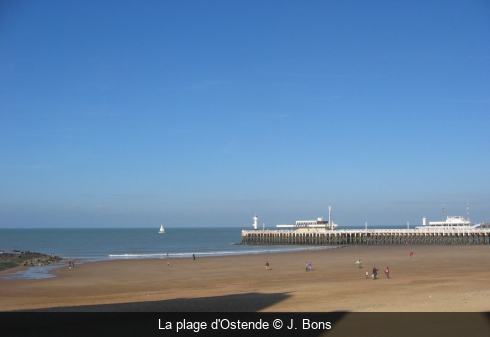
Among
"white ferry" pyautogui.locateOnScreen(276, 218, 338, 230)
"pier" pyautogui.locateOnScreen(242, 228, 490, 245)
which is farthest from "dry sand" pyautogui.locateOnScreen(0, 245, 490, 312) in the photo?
"white ferry" pyautogui.locateOnScreen(276, 218, 338, 230)

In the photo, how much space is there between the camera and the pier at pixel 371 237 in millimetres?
82188

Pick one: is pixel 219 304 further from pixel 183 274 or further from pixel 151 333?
pixel 183 274

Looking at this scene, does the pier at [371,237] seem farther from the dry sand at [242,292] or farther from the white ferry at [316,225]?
the dry sand at [242,292]

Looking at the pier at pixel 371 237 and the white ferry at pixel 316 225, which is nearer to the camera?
the pier at pixel 371 237

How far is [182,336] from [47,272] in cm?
3191

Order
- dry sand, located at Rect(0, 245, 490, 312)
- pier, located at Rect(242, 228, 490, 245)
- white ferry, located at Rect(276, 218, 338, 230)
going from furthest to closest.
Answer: white ferry, located at Rect(276, 218, 338, 230) → pier, located at Rect(242, 228, 490, 245) → dry sand, located at Rect(0, 245, 490, 312)

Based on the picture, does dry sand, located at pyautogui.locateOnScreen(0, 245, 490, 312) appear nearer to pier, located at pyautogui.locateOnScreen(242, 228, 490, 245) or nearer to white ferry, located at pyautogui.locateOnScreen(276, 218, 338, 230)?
pier, located at pyautogui.locateOnScreen(242, 228, 490, 245)

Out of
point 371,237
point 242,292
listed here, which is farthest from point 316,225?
point 242,292

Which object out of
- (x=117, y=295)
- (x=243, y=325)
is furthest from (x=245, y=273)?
(x=243, y=325)

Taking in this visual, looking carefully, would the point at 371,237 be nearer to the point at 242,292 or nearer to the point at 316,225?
the point at 316,225

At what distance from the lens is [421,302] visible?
18.5m

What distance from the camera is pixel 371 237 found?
89250 millimetres

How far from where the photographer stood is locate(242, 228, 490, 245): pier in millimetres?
82188

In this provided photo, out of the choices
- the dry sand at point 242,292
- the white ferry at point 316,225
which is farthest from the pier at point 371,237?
the dry sand at point 242,292
